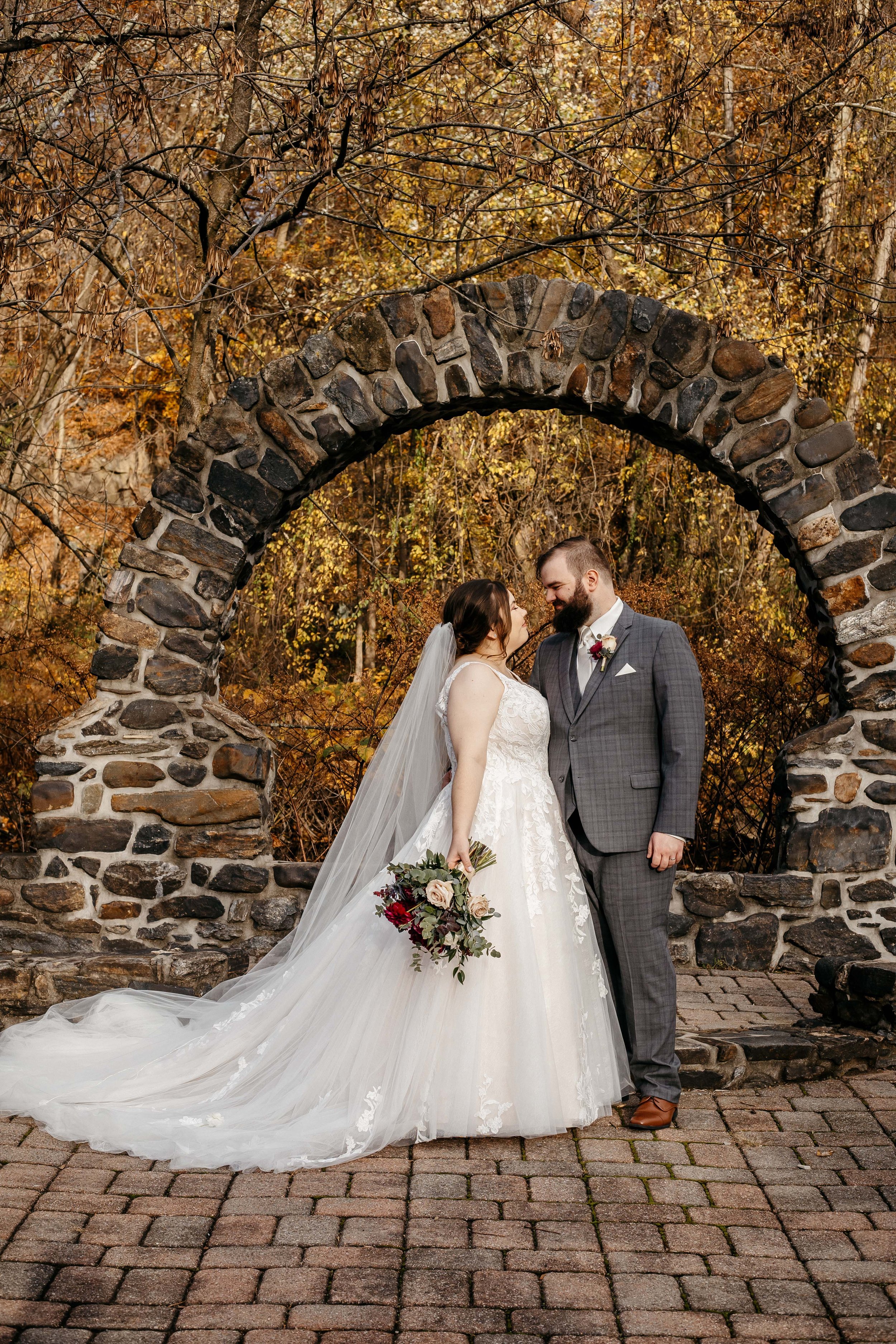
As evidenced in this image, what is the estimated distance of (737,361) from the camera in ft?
18.7

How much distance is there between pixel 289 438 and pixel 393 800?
223 centimetres

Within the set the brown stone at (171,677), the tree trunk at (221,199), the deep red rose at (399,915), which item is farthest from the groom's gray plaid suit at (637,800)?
the tree trunk at (221,199)

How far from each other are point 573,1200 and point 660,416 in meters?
3.82

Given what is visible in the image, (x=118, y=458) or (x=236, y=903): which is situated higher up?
(x=118, y=458)

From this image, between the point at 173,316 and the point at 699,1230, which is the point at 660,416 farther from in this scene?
the point at 173,316

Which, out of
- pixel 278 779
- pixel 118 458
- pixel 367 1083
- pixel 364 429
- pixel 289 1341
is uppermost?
pixel 118 458

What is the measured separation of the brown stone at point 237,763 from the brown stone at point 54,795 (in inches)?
28.0

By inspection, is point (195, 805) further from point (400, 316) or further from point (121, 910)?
point (400, 316)

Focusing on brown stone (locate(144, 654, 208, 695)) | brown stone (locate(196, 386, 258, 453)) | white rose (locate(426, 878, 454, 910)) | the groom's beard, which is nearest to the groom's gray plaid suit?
the groom's beard

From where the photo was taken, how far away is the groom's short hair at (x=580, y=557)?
14.0 ft

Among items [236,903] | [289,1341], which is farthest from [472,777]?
[236,903]

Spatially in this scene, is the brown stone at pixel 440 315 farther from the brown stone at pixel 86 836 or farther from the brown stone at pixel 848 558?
the brown stone at pixel 86 836

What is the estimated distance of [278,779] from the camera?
24.4 ft

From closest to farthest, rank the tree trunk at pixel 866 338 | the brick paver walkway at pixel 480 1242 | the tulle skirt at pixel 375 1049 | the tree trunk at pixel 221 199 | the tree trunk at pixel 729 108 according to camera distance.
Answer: the brick paver walkway at pixel 480 1242 < the tulle skirt at pixel 375 1049 < the tree trunk at pixel 221 199 < the tree trunk at pixel 729 108 < the tree trunk at pixel 866 338
